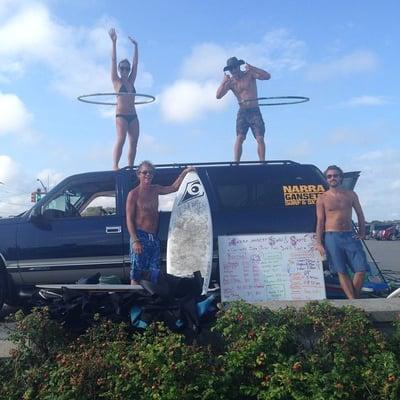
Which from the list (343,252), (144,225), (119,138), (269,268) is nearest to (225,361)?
(269,268)

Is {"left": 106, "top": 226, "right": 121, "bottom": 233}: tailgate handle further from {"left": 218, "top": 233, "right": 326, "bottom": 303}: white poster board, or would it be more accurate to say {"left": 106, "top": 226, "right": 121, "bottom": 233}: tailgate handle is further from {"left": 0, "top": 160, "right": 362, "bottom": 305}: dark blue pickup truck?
{"left": 218, "top": 233, "right": 326, "bottom": 303}: white poster board

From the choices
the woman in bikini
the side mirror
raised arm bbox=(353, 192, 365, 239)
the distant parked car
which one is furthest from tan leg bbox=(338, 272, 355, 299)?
the distant parked car

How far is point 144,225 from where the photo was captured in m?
6.77

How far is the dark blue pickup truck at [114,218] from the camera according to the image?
726cm

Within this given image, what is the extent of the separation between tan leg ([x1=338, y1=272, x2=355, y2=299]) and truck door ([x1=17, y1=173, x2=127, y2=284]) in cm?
275

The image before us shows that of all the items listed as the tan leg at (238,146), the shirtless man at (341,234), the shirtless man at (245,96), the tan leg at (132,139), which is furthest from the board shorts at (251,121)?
the shirtless man at (341,234)

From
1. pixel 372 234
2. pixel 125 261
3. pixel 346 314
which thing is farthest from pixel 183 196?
pixel 372 234

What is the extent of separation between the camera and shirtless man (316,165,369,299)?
6.31 metres

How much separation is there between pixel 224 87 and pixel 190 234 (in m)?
2.68

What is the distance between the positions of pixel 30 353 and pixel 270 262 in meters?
3.01

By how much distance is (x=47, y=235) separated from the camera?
7426 mm

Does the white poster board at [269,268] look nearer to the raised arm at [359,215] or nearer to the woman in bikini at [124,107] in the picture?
the raised arm at [359,215]

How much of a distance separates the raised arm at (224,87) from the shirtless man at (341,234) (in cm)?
259

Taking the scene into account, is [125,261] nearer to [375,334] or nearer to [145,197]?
[145,197]
